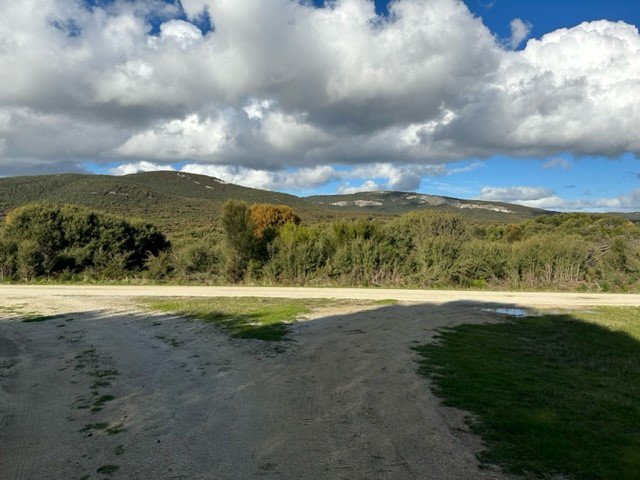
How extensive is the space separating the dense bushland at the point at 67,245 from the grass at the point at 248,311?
11824 mm

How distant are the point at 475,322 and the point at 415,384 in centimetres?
661

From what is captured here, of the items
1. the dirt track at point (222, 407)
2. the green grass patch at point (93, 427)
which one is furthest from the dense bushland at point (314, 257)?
the green grass patch at point (93, 427)

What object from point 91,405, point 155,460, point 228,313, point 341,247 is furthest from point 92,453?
point 341,247

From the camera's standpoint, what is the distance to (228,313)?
13938 mm

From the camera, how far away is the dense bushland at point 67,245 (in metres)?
25.7

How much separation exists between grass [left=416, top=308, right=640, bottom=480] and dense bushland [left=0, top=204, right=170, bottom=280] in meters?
21.6

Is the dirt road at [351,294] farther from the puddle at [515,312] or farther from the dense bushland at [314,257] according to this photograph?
the dense bushland at [314,257]

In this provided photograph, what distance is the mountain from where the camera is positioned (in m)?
80.2

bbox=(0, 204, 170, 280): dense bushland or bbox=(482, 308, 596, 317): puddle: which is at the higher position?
bbox=(0, 204, 170, 280): dense bushland

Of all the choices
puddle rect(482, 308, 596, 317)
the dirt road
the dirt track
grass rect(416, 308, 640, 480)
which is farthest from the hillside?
the dirt track

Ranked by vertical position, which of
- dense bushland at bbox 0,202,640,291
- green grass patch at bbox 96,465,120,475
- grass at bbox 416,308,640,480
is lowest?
green grass patch at bbox 96,465,120,475

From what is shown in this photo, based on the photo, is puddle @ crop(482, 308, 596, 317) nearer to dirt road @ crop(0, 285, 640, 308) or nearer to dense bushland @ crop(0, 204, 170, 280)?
dirt road @ crop(0, 285, 640, 308)

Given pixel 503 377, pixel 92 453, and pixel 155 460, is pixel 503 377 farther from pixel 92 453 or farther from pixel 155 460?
pixel 92 453

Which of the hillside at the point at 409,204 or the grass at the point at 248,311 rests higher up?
the hillside at the point at 409,204
